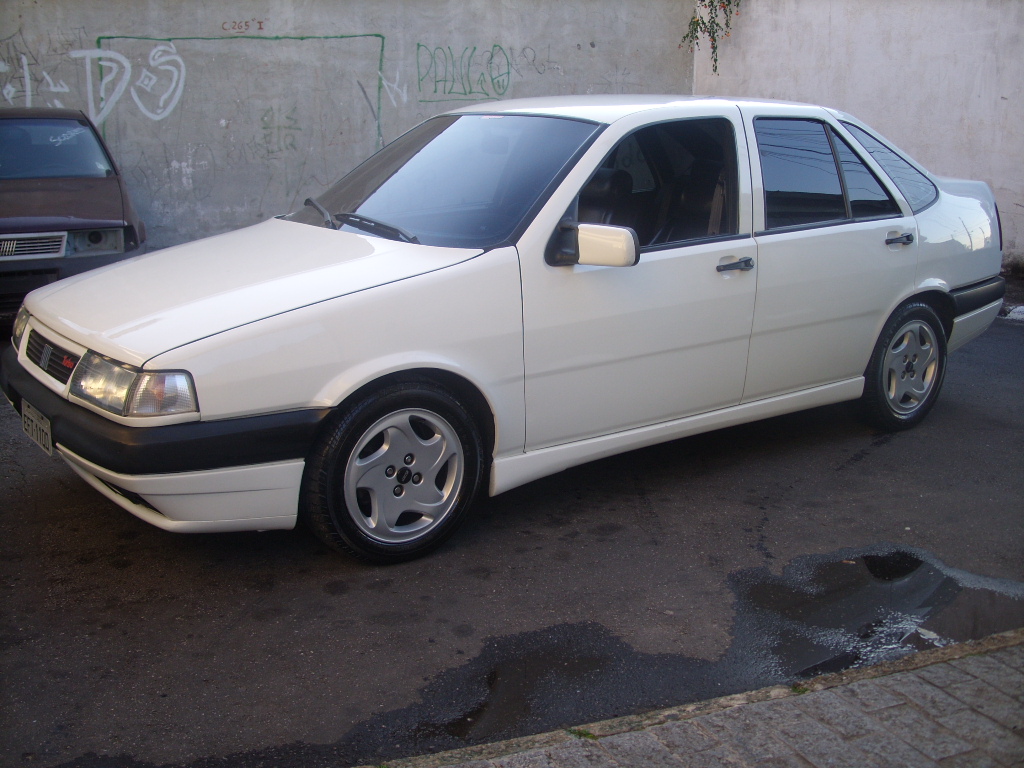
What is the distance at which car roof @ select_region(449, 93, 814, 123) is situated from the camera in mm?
4207

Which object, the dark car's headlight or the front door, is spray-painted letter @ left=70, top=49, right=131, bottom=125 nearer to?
the dark car's headlight

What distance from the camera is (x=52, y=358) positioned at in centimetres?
356

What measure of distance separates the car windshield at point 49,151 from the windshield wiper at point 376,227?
4.70 m

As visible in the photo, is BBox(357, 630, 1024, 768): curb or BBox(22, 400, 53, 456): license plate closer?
BBox(357, 630, 1024, 768): curb

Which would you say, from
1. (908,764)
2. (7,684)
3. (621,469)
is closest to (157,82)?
(621,469)

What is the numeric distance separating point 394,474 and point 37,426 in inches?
51.0

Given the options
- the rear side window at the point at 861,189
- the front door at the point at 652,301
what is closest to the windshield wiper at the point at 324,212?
the front door at the point at 652,301

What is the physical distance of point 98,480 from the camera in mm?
3488

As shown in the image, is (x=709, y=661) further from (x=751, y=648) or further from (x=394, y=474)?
(x=394, y=474)

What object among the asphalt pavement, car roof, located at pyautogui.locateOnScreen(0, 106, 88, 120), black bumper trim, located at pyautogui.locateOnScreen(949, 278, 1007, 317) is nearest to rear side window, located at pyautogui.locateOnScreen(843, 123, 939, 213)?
black bumper trim, located at pyautogui.locateOnScreen(949, 278, 1007, 317)

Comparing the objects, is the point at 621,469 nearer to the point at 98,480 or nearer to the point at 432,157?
the point at 432,157

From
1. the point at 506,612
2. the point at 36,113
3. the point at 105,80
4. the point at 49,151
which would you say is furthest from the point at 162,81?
the point at 506,612

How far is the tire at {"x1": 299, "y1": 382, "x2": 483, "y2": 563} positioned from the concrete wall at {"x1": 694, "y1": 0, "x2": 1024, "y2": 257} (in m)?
8.04

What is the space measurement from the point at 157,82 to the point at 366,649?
9.40 meters
